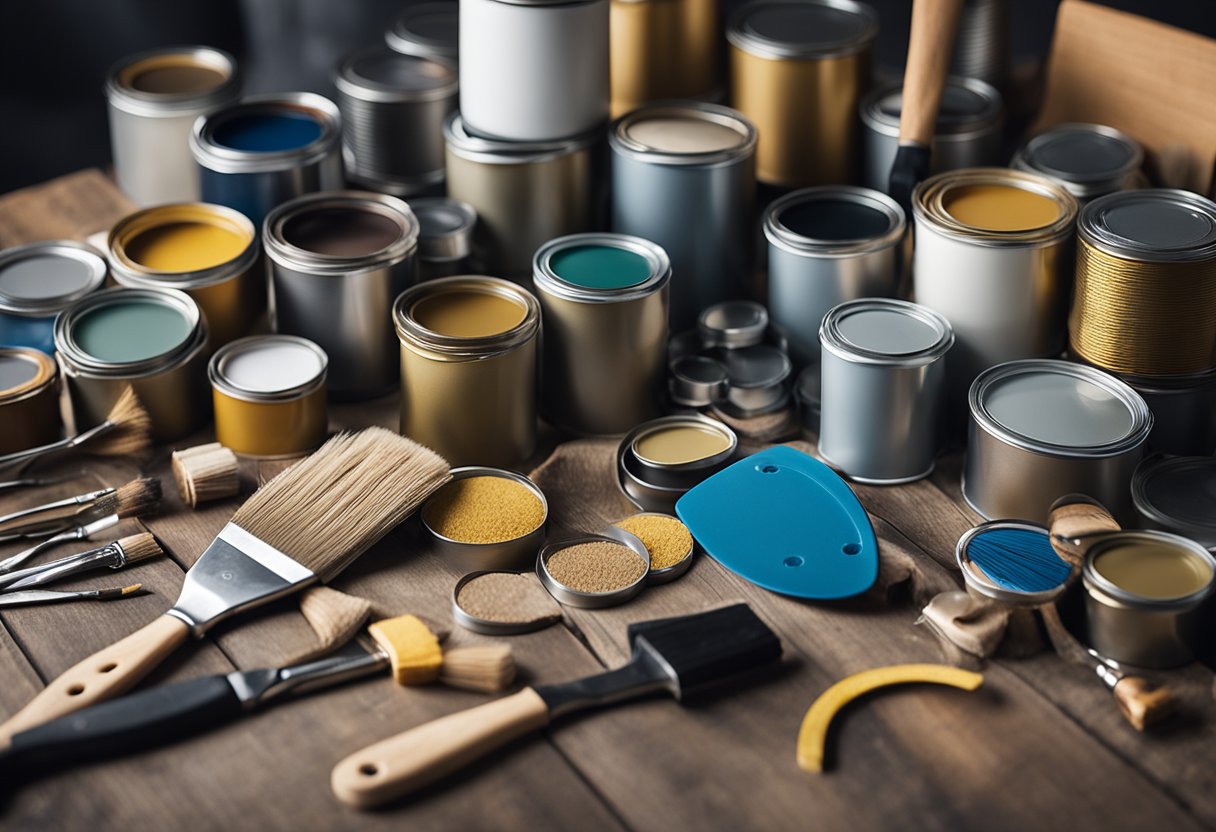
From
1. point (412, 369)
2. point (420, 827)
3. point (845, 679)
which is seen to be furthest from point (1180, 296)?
point (420, 827)

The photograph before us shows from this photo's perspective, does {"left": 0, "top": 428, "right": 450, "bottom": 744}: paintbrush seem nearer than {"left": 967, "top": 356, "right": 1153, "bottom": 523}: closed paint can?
Yes

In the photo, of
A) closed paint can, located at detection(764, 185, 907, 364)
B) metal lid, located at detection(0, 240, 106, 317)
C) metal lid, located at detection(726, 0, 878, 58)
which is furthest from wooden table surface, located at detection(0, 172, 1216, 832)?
metal lid, located at detection(726, 0, 878, 58)

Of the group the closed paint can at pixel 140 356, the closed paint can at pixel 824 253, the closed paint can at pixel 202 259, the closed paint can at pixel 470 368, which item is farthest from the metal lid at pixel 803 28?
the closed paint can at pixel 140 356

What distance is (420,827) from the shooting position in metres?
1.17

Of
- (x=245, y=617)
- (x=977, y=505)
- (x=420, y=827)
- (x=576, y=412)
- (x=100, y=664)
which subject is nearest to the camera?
(x=420, y=827)

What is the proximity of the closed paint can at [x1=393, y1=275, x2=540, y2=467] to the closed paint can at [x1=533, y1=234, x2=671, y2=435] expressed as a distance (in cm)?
4

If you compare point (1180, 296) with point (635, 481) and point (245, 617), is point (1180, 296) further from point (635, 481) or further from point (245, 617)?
point (245, 617)

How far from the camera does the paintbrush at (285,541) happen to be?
51.4 inches

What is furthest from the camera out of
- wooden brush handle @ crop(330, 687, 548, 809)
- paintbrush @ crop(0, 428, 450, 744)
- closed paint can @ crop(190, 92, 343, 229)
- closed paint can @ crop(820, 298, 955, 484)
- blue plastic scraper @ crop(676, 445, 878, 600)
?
closed paint can @ crop(190, 92, 343, 229)

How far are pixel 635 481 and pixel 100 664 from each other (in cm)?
60

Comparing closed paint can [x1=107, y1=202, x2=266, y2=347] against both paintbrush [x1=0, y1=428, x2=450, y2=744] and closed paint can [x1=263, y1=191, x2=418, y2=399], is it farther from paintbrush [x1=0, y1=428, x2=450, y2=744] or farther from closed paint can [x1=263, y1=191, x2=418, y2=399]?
paintbrush [x1=0, y1=428, x2=450, y2=744]

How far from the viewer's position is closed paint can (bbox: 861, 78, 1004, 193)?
6.28 feet

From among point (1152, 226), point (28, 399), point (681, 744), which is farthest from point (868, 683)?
point (28, 399)

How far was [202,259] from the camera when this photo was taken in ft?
6.00
